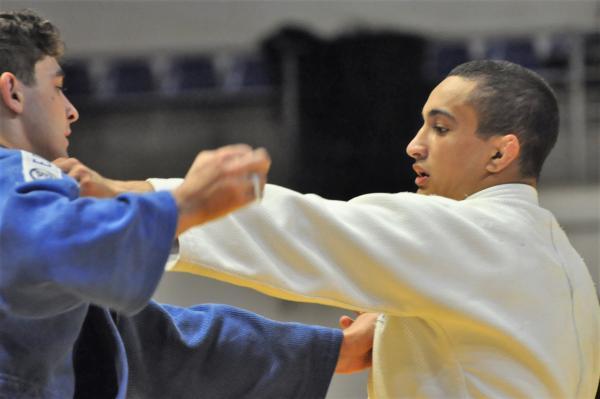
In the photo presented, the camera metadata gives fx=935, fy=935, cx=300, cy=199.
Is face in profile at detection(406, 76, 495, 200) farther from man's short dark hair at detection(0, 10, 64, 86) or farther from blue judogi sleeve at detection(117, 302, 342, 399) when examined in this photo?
man's short dark hair at detection(0, 10, 64, 86)

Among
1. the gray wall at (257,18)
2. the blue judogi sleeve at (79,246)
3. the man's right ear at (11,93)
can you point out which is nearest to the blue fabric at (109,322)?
the blue judogi sleeve at (79,246)

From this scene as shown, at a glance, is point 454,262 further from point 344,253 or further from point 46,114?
point 46,114

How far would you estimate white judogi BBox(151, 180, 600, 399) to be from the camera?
5.81 ft

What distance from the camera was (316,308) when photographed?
473 centimetres

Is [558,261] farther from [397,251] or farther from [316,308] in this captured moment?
[316,308]

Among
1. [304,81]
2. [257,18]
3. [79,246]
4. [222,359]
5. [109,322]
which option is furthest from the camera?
[257,18]

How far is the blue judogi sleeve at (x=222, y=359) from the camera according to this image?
2.05m

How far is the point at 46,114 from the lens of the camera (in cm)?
165

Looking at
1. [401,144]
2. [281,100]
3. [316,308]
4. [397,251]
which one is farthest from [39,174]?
[281,100]

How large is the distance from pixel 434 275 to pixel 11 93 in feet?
2.77

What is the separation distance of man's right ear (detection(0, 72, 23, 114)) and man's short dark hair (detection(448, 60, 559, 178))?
93cm

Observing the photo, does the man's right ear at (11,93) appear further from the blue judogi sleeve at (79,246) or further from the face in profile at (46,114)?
the blue judogi sleeve at (79,246)

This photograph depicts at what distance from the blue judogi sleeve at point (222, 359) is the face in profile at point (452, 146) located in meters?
0.44

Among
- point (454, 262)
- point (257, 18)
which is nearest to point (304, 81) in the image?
point (257, 18)
